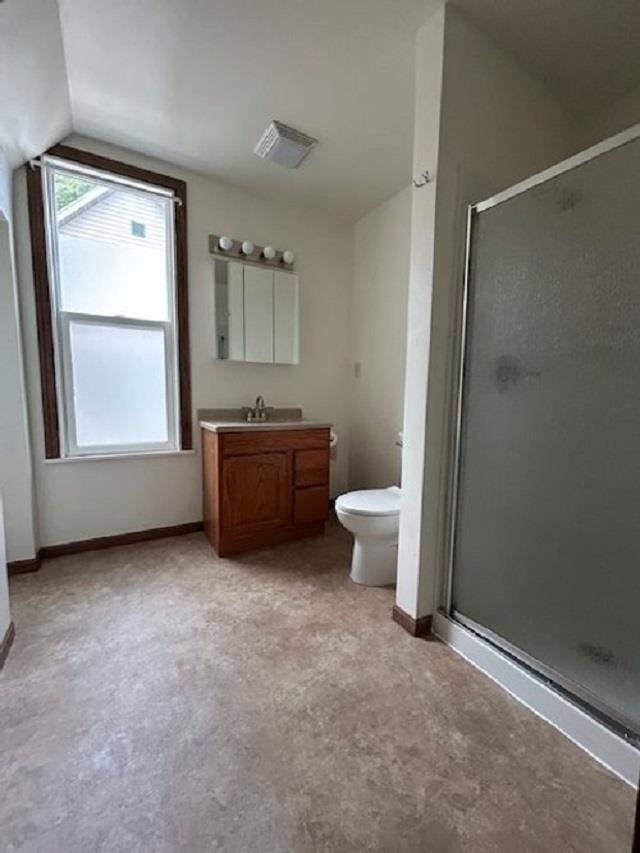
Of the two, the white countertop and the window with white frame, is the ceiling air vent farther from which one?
the white countertop

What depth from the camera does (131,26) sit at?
56.3 inches

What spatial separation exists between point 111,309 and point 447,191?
6.62 feet

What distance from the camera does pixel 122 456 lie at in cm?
238

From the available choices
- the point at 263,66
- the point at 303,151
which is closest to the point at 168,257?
the point at 303,151

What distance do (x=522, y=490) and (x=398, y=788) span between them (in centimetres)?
94

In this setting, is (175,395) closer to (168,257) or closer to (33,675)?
(168,257)

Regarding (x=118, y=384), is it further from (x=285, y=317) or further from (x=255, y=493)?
(x=285, y=317)

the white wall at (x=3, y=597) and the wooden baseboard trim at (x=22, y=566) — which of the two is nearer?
the white wall at (x=3, y=597)

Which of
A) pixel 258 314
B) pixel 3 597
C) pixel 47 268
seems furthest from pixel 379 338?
pixel 3 597

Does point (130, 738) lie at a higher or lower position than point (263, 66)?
lower

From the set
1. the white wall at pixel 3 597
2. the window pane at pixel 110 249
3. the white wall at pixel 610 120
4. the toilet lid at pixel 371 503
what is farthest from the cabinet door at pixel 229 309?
the white wall at pixel 610 120

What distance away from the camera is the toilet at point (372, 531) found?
187 cm

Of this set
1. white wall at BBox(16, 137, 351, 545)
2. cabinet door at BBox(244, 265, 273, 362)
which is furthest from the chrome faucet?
cabinet door at BBox(244, 265, 273, 362)

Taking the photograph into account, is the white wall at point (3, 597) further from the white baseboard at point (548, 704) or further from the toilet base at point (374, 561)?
the white baseboard at point (548, 704)
